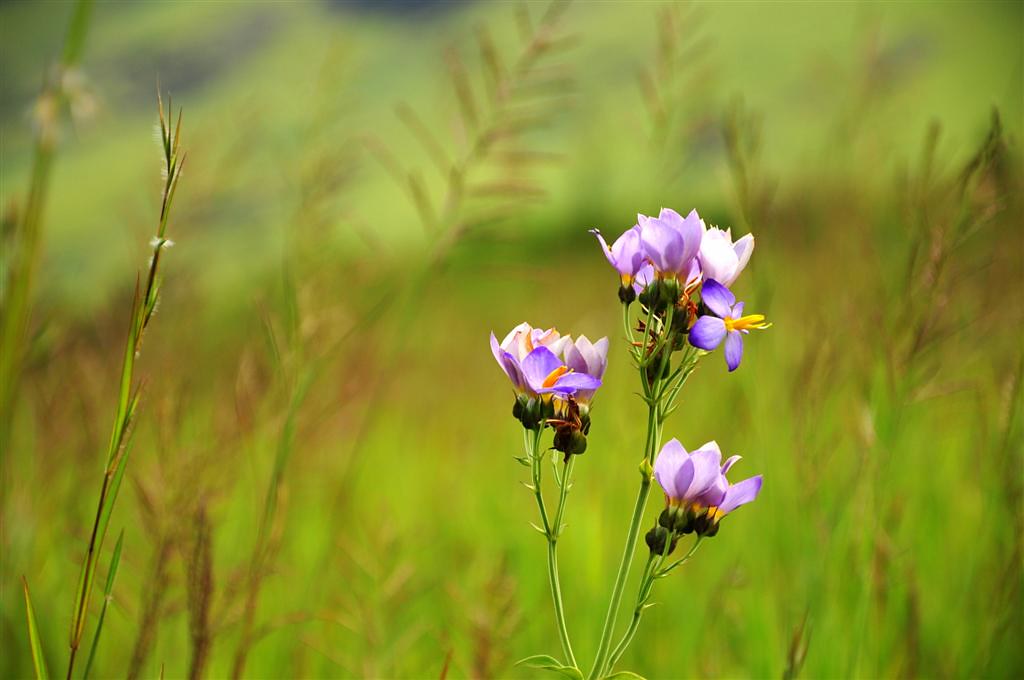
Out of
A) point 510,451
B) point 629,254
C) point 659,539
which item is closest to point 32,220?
point 629,254

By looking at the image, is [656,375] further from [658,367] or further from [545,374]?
[545,374]

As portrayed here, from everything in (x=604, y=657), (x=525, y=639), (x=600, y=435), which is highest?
(x=600, y=435)

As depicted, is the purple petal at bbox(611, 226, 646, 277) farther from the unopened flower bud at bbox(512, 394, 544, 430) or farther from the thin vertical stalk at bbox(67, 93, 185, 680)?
the thin vertical stalk at bbox(67, 93, 185, 680)

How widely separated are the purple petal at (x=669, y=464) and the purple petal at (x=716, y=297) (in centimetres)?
14

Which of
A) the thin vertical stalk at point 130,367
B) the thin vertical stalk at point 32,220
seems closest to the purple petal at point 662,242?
the thin vertical stalk at point 130,367

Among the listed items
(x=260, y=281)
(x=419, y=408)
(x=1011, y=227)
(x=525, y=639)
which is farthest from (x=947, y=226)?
(x=260, y=281)

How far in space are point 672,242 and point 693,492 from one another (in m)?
0.25

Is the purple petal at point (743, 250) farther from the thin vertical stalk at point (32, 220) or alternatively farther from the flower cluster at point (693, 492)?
the thin vertical stalk at point (32, 220)

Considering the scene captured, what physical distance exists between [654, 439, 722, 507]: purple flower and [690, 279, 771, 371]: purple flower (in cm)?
11

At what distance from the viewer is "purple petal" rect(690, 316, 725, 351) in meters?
0.77

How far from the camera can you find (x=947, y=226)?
138cm

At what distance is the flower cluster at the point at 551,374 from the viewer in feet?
2.68

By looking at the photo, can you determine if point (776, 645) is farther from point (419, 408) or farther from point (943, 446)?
point (419, 408)

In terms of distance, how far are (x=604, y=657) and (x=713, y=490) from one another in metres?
0.20
